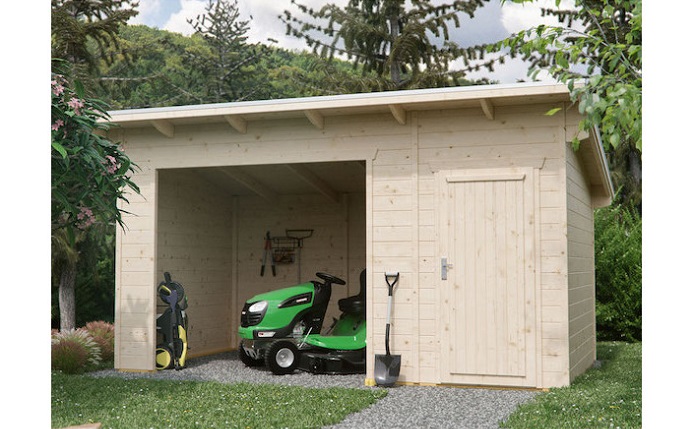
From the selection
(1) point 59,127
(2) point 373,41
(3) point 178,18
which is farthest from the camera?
(3) point 178,18

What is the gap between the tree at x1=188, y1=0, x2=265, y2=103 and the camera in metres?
20.2

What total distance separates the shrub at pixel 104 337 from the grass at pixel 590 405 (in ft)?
16.3

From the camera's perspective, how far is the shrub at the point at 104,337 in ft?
29.6

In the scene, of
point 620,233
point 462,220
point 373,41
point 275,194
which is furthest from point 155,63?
point 462,220

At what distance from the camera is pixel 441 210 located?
713 centimetres

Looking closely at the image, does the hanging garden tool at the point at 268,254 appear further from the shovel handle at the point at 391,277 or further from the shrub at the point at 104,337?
the shovel handle at the point at 391,277

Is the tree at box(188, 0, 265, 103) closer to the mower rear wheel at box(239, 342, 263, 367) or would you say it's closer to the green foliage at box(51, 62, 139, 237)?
the mower rear wheel at box(239, 342, 263, 367)

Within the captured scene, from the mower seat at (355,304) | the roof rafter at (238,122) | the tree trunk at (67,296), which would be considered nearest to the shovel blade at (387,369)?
the mower seat at (355,304)

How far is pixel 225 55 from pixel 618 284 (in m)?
12.4

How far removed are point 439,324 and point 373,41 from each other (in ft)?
36.5

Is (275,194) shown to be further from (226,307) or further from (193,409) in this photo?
(193,409)

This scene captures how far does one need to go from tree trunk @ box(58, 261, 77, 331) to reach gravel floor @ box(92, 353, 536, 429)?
432 centimetres

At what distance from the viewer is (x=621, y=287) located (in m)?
12.1

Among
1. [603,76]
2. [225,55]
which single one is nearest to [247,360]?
[603,76]
